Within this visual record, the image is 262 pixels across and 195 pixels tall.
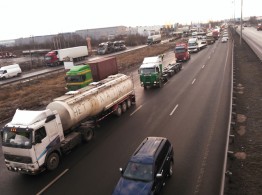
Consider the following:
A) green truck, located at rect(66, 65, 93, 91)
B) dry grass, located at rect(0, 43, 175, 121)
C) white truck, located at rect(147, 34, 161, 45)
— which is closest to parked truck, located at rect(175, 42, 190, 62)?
dry grass, located at rect(0, 43, 175, 121)

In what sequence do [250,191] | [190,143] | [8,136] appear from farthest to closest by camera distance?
1. [190,143]
2. [8,136]
3. [250,191]

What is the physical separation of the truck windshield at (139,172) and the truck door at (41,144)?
5246mm

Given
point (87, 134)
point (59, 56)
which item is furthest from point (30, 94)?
point (59, 56)

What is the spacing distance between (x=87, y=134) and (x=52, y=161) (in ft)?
12.6

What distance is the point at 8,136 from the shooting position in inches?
574

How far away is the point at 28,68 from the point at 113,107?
4578cm

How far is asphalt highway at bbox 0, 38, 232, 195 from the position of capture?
13.4 meters

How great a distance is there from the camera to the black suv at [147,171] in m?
11.2

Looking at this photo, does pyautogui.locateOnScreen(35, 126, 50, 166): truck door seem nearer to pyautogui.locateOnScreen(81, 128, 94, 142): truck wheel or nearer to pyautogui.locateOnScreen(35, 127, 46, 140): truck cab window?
pyautogui.locateOnScreen(35, 127, 46, 140): truck cab window

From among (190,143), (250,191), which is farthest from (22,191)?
(250,191)

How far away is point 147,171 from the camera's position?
11766 millimetres

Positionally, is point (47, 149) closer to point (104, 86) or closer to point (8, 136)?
point (8, 136)

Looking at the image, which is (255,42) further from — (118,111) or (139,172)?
(139,172)

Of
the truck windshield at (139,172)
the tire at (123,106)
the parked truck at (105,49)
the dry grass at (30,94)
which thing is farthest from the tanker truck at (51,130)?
the parked truck at (105,49)
